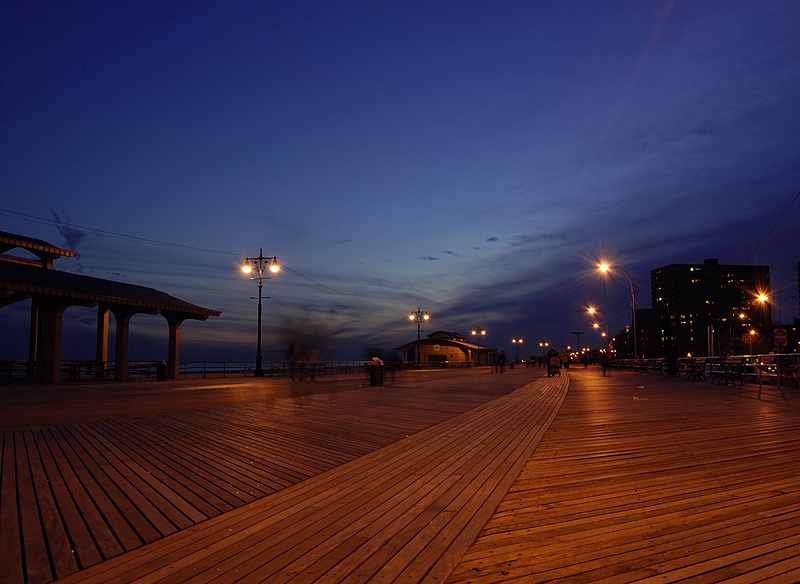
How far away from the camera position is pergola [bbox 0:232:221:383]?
1938 centimetres

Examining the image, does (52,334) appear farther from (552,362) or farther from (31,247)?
(552,362)

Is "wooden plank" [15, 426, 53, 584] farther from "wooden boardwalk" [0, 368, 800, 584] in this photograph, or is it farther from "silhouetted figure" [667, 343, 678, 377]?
"silhouetted figure" [667, 343, 678, 377]

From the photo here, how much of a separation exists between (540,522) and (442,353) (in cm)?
7546

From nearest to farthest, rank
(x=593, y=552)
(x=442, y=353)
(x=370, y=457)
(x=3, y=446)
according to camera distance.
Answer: (x=593, y=552)
(x=370, y=457)
(x=3, y=446)
(x=442, y=353)

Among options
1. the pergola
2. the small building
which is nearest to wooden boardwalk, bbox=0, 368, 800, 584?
the pergola

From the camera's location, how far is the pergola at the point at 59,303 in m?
19.4

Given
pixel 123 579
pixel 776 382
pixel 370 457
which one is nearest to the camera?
pixel 123 579

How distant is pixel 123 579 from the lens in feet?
9.63

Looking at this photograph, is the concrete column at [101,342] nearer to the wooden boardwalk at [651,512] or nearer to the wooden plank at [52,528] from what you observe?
the wooden plank at [52,528]

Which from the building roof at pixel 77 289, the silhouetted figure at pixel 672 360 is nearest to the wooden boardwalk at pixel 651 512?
the building roof at pixel 77 289

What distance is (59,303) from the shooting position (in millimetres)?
20453

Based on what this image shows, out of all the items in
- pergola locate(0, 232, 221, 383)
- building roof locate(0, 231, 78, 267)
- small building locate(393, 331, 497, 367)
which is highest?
building roof locate(0, 231, 78, 267)

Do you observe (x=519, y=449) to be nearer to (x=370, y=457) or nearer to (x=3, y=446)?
(x=370, y=457)

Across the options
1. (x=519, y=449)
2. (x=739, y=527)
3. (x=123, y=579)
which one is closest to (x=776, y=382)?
(x=519, y=449)
